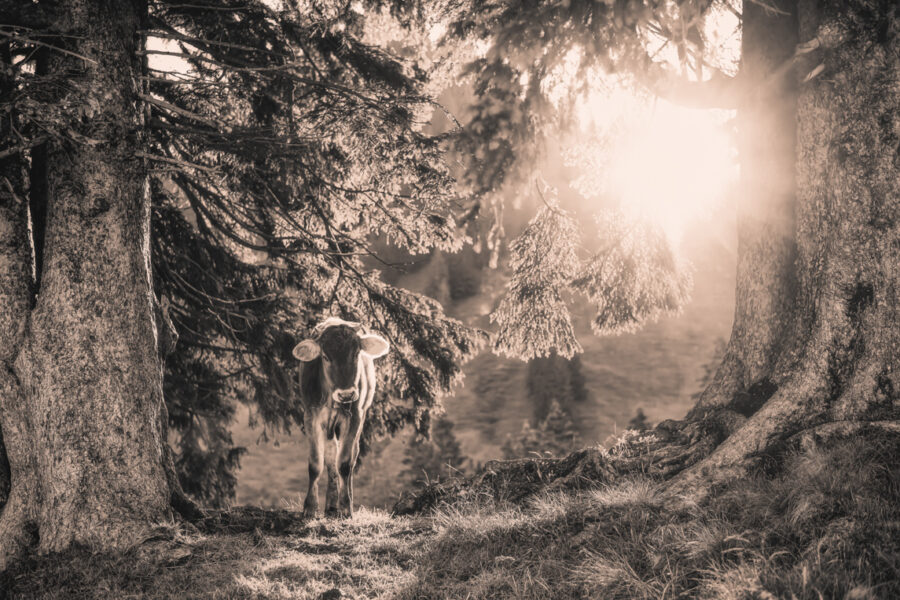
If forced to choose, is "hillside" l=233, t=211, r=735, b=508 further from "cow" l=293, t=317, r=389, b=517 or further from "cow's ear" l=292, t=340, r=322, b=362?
"cow's ear" l=292, t=340, r=322, b=362

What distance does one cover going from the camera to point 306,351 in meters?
8.20

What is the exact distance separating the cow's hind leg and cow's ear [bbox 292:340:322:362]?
124 centimetres

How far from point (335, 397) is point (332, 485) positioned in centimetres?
126

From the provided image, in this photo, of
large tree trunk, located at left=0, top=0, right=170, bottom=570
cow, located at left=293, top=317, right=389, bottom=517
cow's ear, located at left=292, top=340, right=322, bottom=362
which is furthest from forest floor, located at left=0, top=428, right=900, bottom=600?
cow's ear, located at left=292, top=340, right=322, bottom=362

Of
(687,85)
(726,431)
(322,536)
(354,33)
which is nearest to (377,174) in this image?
(354,33)

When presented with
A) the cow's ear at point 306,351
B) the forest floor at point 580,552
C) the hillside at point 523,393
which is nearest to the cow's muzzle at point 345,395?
the cow's ear at point 306,351

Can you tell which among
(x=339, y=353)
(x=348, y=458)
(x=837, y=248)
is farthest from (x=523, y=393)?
(x=837, y=248)

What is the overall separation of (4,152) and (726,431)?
Result: 23.5 feet

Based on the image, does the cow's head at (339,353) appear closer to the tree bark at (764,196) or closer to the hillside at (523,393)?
the tree bark at (764,196)

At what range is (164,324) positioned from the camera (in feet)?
26.4

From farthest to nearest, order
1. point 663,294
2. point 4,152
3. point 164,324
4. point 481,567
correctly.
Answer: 1. point 663,294
2. point 164,324
3. point 4,152
4. point 481,567

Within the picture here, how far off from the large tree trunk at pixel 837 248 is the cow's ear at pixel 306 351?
4.34 metres

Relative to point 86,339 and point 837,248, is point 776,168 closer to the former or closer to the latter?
point 837,248

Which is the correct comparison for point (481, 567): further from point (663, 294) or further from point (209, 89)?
point (209, 89)
